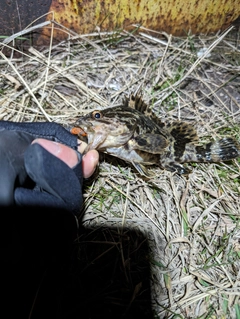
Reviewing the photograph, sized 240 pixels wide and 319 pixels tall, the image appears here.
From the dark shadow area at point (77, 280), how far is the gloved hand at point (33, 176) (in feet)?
0.75

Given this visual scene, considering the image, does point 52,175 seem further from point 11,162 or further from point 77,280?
point 77,280

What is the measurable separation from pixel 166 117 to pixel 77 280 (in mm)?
1388

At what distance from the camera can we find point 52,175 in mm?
1446

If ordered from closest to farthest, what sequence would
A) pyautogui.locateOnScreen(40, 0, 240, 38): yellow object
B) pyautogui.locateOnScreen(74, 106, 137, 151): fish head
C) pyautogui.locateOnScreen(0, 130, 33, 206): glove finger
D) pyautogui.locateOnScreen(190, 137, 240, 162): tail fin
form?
pyautogui.locateOnScreen(0, 130, 33, 206): glove finger → pyautogui.locateOnScreen(74, 106, 137, 151): fish head → pyautogui.locateOnScreen(190, 137, 240, 162): tail fin → pyautogui.locateOnScreen(40, 0, 240, 38): yellow object

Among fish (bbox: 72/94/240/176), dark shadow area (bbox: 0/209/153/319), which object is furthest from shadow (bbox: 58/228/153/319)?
fish (bbox: 72/94/240/176)

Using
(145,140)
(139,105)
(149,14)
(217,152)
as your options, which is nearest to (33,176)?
(145,140)

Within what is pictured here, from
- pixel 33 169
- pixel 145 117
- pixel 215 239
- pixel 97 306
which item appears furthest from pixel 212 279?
pixel 33 169

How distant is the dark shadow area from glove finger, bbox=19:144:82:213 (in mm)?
227

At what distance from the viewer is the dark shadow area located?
180 centimetres

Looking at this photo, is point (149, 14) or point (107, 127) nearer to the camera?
point (107, 127)

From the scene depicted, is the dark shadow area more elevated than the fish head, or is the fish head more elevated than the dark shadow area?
the fish head

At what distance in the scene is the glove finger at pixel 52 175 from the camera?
4.69ft

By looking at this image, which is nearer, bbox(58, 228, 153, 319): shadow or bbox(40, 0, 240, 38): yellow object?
bbox(58, 228, 153, 319): shadow

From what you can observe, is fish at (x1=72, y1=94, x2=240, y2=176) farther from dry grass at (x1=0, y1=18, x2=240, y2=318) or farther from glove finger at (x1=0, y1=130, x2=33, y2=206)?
glove finger at (x1=0, y1=130, x2=33, y2=206)
